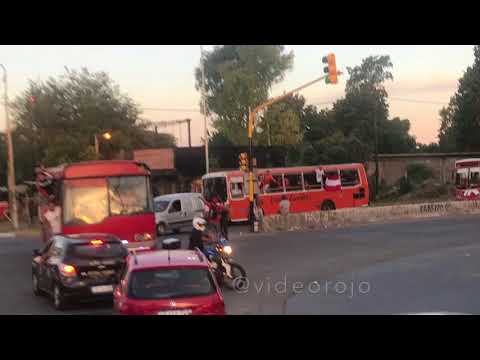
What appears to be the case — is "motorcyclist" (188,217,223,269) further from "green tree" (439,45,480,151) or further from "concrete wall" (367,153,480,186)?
"green tree" (439,45,480,151)

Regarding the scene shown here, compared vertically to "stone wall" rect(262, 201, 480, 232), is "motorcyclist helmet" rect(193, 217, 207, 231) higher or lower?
higher

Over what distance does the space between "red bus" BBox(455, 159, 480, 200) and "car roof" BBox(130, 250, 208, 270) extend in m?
38.3

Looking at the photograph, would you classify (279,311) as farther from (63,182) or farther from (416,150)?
(416,150)

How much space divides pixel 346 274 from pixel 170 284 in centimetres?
857

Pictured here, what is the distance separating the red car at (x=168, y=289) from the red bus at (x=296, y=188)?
27.8 metres

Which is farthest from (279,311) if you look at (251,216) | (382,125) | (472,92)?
(382,125)

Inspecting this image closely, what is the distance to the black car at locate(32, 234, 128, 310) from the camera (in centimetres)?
1400

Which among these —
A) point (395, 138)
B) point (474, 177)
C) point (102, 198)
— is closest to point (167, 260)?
point (102, 198)

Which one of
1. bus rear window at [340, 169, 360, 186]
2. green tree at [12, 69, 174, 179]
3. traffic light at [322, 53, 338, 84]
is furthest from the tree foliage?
traffic light at [322, 53, 338, 84]

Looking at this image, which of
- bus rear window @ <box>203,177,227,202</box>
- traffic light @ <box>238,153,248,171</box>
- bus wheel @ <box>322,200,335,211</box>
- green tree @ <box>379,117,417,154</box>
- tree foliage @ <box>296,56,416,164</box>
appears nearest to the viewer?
traffic light @ <box>238,153,248,171</box>

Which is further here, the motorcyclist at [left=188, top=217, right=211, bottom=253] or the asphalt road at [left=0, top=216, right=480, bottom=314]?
the motorcyclist at [left=188, top=217, right=211, bottom=253]

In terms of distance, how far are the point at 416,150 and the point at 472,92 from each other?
52.7 feet

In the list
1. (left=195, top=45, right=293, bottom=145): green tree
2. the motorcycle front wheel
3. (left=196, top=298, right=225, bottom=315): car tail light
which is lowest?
the motorcycle front wheel
